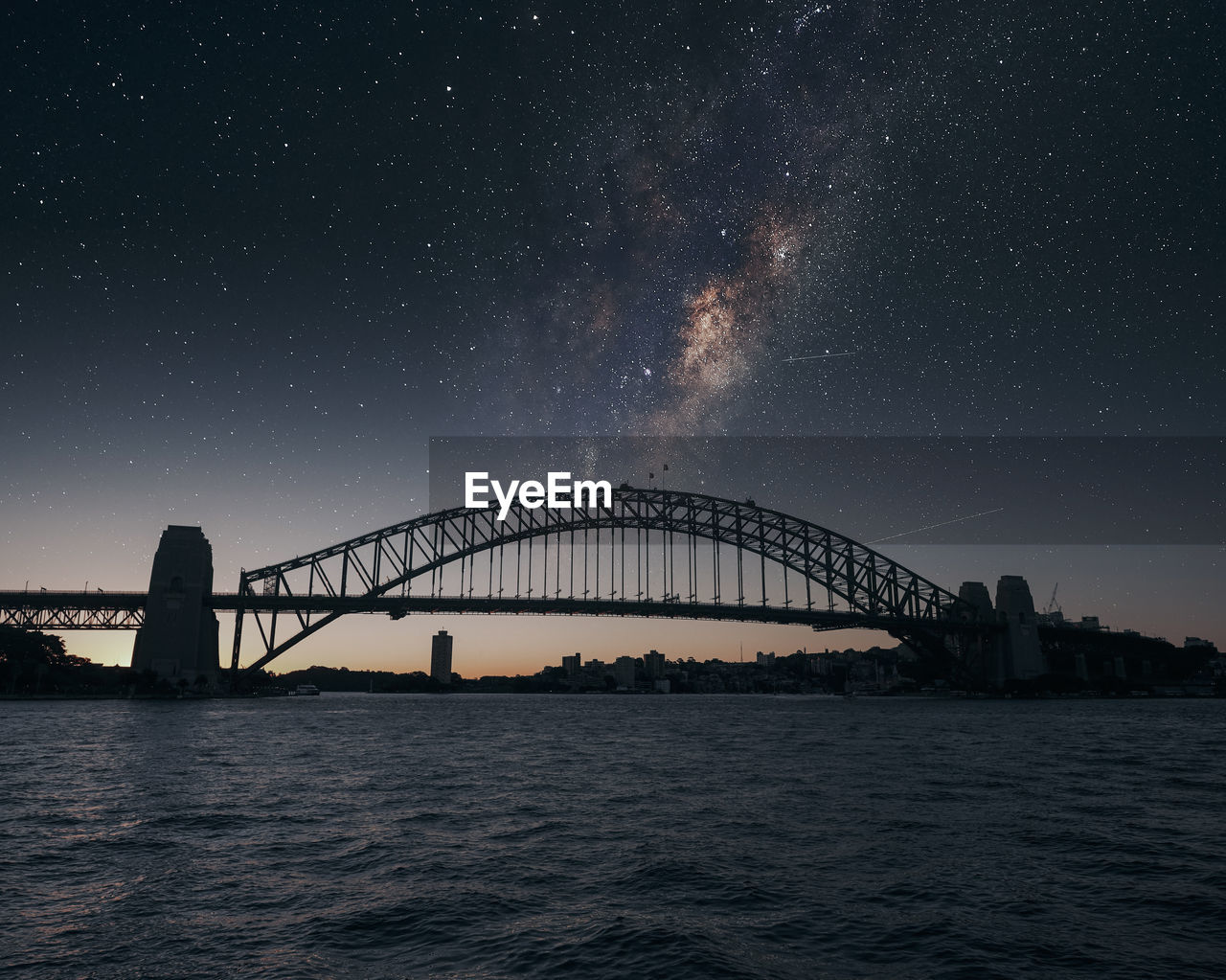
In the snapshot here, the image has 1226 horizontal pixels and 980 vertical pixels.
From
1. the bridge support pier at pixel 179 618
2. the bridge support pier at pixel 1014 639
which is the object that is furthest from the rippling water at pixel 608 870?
the bridge support pier at pixel 1014 639

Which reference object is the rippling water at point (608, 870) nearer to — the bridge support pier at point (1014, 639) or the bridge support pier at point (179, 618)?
the bridge support pier at point (179, 618)

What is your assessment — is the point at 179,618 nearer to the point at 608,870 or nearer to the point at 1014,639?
the point at 608,870

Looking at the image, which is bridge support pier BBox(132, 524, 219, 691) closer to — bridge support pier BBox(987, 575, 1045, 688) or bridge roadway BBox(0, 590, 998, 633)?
bridge roadway BBox(0, 590, 998, 633)

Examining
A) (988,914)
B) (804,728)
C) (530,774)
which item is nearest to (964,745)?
(804,728)

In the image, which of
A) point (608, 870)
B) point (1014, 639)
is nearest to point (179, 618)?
point (608, 870)

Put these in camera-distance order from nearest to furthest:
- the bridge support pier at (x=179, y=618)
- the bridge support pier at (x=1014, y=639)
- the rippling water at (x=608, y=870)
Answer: the rippling water at (x=608, y=870) < the bridge support pier at (x=179, y=618) < the bridge support pier at (x=1014, y=639)

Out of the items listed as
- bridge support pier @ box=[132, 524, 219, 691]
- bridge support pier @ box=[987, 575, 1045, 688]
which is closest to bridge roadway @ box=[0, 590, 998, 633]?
bridge support pier @ box=[132, 524, 219, 691]
